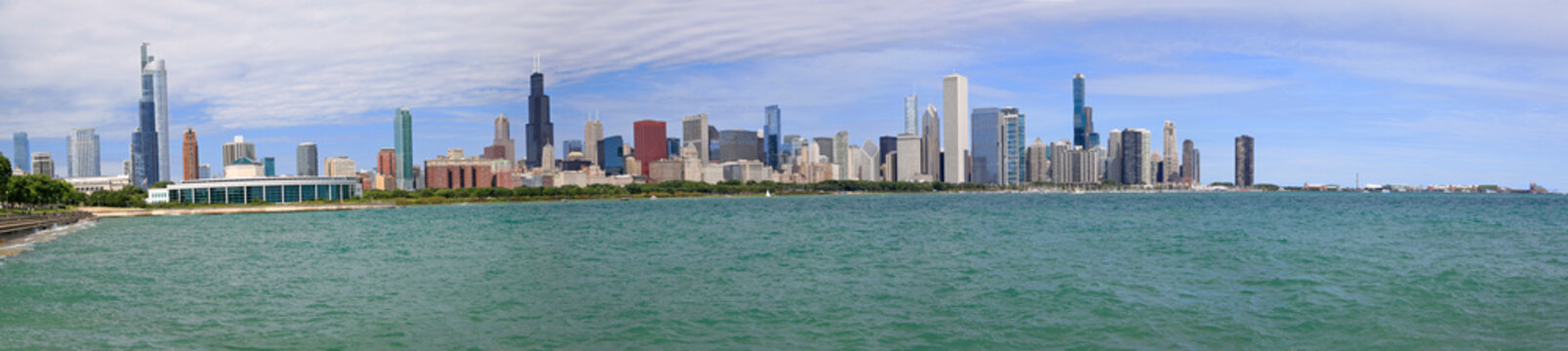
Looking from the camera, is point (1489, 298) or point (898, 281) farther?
point (898, 281)

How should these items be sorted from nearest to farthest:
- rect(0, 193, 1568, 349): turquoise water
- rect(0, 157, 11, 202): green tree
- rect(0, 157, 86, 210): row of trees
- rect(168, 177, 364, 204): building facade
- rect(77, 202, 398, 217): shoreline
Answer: rect(0, 193, 1568, 349): turquoise water
rect(0, 157, 11, 202): green tree
rect(0, 157, 86, 210): row of trees
rect(77, 202, 398, 217): shoreline
rect(168, 177, 364, 204): building facade

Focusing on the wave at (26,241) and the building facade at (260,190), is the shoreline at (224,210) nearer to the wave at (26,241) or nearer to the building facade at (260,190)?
the building facade at (260,190)

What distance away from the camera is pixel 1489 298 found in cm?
2016

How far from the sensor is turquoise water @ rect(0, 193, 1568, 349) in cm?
1520

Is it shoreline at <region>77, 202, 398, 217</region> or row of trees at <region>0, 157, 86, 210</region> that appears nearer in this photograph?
row of trees at <region>0, 157, 86, 210</region>

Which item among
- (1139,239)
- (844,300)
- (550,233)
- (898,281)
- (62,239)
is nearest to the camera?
(844,300)

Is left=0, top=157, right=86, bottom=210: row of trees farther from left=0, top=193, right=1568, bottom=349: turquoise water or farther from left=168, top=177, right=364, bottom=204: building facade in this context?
left=0, top=193, right=1568, bottom=349: turquoise water

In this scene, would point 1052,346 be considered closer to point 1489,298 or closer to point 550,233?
point 1489,298

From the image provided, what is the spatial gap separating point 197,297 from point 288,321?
19.0 ft

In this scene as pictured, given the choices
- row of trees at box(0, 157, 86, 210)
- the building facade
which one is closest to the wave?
row of trees at box(0, 157, 86, 210)

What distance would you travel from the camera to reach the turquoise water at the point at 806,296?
1520cm

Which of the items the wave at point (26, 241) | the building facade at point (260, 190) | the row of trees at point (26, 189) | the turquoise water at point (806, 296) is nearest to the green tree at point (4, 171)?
the row of trees at point (26, 189)

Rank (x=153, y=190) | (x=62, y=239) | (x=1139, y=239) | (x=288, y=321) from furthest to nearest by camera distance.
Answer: (x=153, y=190), (x=62, y=239), (x=1139, y=239), (x=288, y=321)

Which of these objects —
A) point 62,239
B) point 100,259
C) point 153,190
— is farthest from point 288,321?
point 153,190
